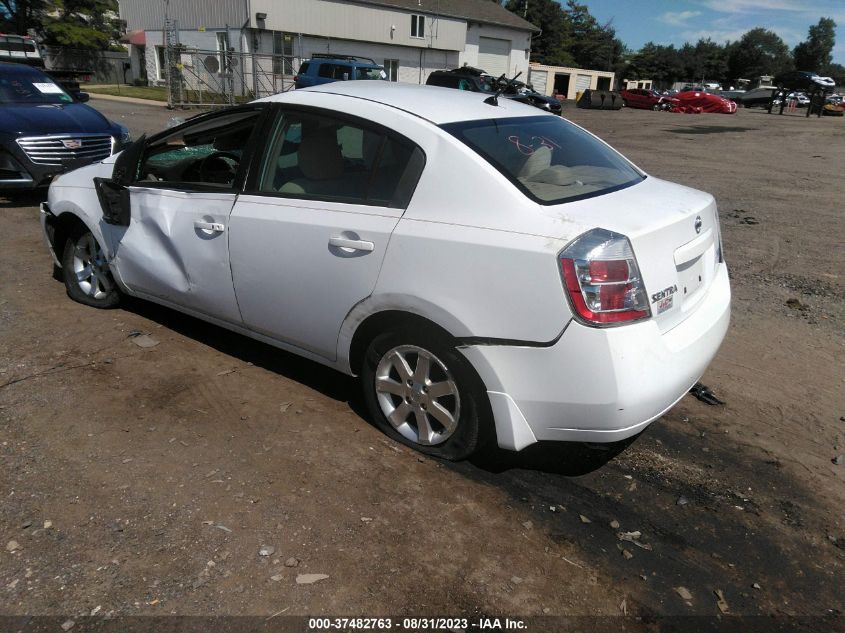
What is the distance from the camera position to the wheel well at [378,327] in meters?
2.98

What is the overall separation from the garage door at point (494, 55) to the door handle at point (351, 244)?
48.5 m

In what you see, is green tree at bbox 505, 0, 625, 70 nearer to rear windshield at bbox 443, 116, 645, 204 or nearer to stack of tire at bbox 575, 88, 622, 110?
stack of tire at bbox 575, 88, 622, 110

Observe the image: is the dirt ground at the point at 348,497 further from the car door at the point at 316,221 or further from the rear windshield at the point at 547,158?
the rear windshield at the point at 547,158

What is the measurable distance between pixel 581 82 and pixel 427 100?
56.6 meters

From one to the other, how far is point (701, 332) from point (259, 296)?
2274mm

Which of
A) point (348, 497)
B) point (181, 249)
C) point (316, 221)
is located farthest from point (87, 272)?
point (348, 497)

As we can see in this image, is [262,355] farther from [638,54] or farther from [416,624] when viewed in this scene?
[638,54]

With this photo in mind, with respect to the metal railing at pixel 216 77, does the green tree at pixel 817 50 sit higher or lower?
higher

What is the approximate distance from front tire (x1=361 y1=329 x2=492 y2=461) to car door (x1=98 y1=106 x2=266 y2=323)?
3.50 feet

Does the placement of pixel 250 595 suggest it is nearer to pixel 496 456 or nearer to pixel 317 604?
pixel 317 604

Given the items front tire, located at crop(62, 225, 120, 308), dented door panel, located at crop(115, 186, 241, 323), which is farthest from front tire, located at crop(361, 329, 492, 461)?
front tire, located at crop(62, 225, 120, 308)

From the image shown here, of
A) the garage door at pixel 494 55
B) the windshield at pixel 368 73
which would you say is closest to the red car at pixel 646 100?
the garage door at pixel 494 55

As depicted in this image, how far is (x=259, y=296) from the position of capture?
3.61 metres

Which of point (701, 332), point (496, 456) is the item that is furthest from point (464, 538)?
point (701, 332)
